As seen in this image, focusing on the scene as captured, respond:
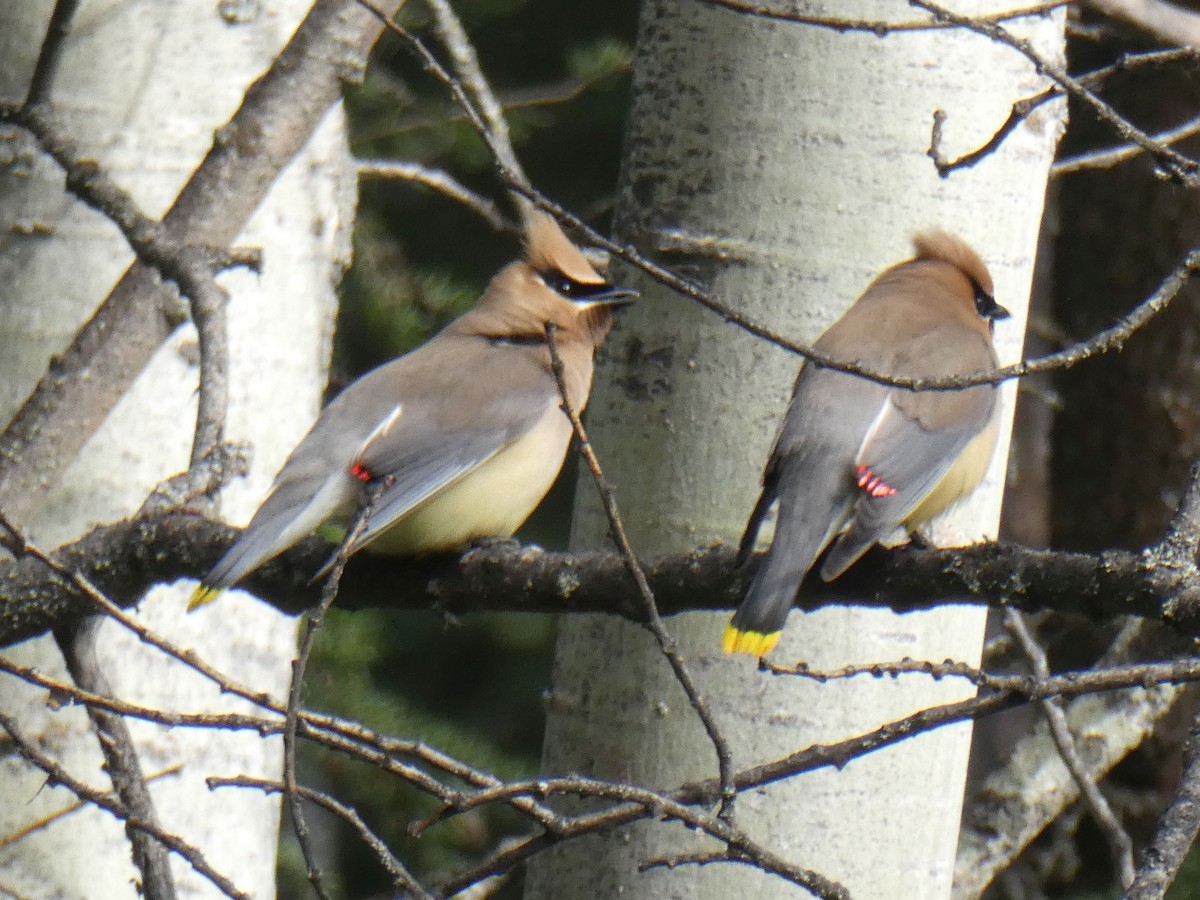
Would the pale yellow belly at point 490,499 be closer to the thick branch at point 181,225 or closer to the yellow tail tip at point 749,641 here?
the thick branch at point 181,225

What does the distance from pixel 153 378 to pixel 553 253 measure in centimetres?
87

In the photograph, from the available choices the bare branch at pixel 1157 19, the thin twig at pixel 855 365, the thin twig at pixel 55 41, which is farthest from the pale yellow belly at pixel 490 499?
the bare branch at pixel 1157 19

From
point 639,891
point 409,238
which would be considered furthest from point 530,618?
point 639,891

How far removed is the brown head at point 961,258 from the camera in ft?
Answer: 10.3

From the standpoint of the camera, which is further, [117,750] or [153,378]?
[153,378]

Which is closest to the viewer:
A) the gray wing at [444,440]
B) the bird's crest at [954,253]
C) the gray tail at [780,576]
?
the gray tail at [780,576]

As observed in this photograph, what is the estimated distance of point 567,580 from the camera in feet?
8.06

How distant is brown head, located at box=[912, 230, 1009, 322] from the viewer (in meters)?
3.12

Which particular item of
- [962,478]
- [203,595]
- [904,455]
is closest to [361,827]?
[203,595]

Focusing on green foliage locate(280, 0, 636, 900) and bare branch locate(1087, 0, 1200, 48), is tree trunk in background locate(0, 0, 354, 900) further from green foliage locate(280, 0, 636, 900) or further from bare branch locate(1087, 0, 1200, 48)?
bare branch locate(1087, 0, 1200, 48)

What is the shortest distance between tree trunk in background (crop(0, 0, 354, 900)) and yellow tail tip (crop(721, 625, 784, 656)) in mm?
1364

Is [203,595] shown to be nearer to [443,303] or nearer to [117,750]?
[117,750]

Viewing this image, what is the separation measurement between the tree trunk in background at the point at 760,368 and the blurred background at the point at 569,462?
1.97 metres

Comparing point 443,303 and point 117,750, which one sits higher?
point 443,303
